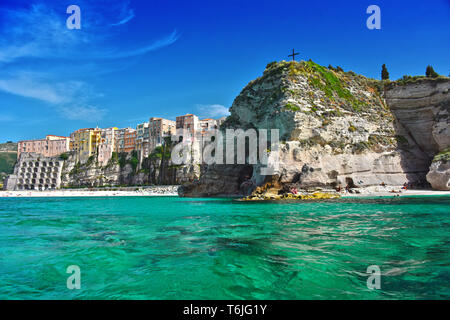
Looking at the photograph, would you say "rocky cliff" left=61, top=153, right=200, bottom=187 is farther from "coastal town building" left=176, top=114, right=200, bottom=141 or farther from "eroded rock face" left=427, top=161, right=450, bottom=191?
"eroded rock face" left=427, top=161, right=450, bottom=191

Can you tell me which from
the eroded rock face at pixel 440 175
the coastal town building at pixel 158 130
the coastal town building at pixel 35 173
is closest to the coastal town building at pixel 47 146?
the coastal town building at pixel 35 173

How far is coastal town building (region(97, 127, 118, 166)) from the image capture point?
8644cm

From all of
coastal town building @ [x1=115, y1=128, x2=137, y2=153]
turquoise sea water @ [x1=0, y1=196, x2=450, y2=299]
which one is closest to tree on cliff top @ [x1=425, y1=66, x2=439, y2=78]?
turquoise sea water @ [x1=0, y1=196, x2=450, y2=299]

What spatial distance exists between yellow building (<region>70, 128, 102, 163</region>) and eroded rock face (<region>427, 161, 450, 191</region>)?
88.3m

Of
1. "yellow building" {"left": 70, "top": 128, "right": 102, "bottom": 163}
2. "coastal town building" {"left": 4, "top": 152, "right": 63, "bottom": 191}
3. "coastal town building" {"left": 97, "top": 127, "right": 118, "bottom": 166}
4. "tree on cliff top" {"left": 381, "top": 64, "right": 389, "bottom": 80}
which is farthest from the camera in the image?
"yellow building" {"left": 70, "top": 128, "right": 102, "bottom": 163}

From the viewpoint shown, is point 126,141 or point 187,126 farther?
point 126,141

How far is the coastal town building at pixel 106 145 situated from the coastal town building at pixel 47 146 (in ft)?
48.1

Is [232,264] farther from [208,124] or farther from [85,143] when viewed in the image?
[85,143]

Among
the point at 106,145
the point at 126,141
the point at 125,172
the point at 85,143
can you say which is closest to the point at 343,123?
the point at 125,172

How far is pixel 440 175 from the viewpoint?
29766 millimetres

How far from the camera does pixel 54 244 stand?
7500mm

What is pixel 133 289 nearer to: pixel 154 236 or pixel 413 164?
pixel 154 236

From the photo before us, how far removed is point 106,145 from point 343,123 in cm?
7676
